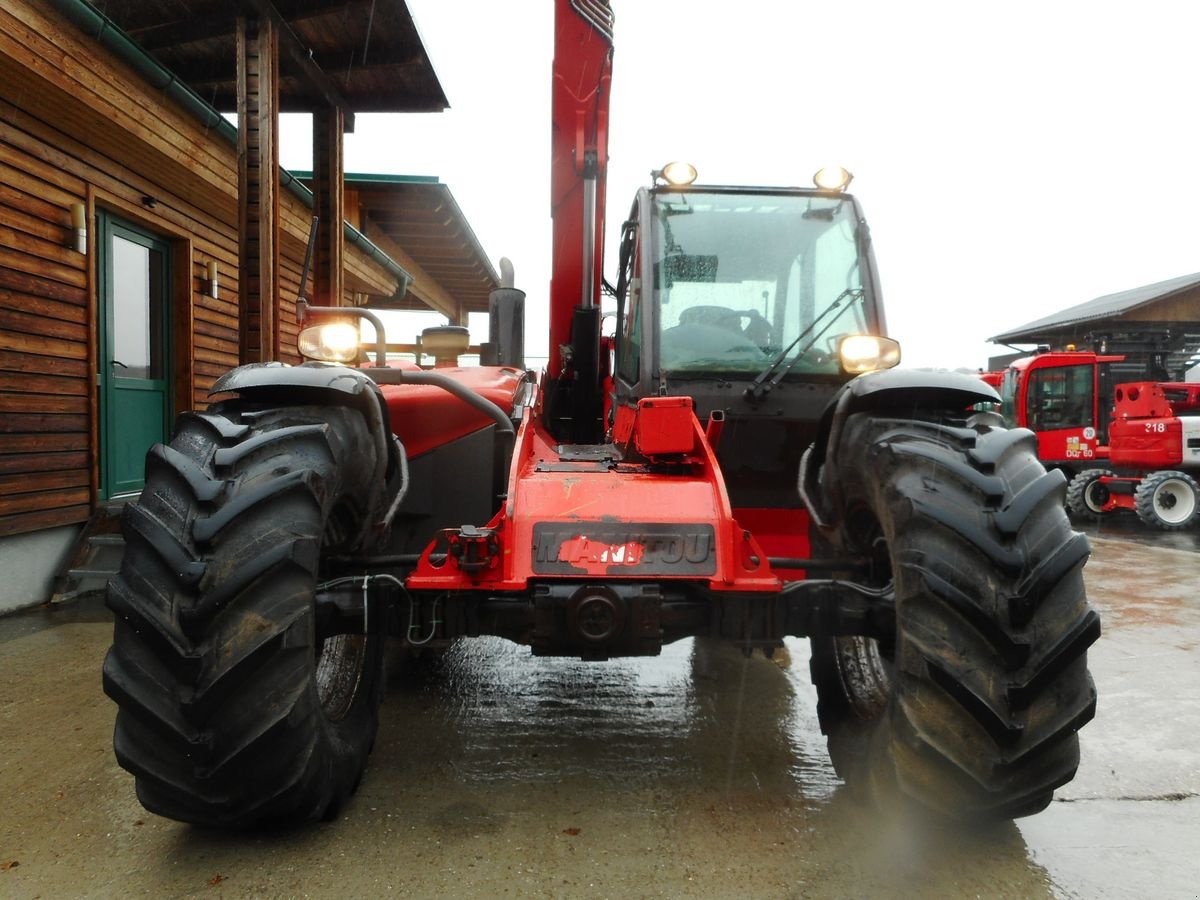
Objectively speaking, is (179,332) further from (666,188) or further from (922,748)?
(922,748)

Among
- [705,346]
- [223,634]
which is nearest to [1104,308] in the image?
[705,346]

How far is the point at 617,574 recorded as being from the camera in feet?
8.04

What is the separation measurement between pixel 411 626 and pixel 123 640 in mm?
742

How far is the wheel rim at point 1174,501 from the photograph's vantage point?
11242mm

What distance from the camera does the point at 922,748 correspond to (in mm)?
2152

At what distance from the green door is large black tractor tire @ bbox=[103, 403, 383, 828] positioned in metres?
5.14

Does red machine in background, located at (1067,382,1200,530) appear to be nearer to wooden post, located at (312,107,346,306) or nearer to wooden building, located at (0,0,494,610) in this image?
wooden post, located at (312,107,346,306)

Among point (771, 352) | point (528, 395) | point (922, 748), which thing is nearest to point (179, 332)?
point (528, 395)

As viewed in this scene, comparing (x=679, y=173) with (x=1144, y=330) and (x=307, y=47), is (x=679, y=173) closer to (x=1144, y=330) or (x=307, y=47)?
(x=307, y=47)

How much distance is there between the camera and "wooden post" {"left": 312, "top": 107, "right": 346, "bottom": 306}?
28.9ft

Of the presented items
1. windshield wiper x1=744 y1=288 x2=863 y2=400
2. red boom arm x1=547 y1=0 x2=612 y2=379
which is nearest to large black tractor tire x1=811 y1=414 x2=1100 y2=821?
windshield wiper x1=744 y1=288 x2=863 y2=400

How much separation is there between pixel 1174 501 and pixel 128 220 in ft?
42.1

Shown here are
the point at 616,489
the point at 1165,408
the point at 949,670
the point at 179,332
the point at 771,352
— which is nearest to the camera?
the point at 949,670

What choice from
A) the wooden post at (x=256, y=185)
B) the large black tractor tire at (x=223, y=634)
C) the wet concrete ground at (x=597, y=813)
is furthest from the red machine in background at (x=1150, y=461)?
the large black tractor tire at (x=223, y=634)
